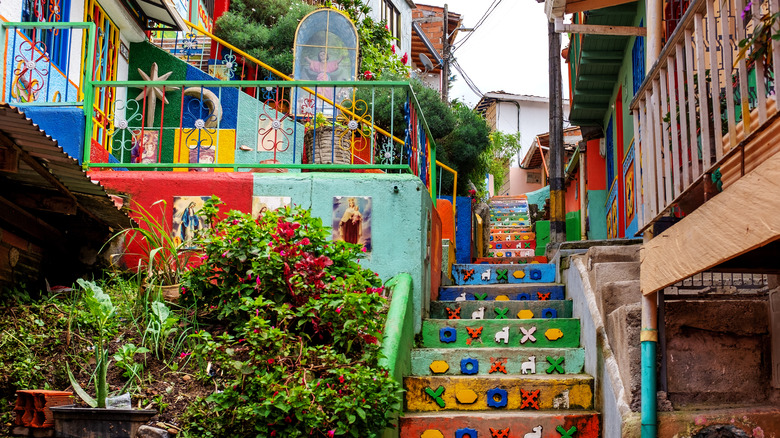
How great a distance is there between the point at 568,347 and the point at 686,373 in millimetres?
2000

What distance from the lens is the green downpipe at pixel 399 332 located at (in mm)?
4906

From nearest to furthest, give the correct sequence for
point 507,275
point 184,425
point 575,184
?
point 184,425 → point 507,275 → point 575,184

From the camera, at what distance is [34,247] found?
603 cm

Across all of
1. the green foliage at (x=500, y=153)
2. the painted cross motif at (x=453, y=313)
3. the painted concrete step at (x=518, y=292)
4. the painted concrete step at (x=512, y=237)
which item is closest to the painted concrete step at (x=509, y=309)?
the painted cross motif at (x=453, y=313)

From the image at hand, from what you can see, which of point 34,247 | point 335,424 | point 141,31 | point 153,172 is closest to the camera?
point 335,424

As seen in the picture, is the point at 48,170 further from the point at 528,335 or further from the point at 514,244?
the point at 514,244

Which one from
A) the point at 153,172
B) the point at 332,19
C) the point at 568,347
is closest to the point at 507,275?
the point at 568,347

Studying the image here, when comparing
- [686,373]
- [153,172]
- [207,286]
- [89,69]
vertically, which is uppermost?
[89,69]

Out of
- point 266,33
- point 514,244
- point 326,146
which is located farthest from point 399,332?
point 514,244

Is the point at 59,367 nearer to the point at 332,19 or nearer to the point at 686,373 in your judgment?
the point at 686,373

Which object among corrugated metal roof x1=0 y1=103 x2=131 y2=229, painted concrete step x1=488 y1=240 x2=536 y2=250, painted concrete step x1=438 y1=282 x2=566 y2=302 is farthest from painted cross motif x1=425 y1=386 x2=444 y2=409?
painted concrete step x1=488 y1=240 x2=536 y2=250

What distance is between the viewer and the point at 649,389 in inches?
158

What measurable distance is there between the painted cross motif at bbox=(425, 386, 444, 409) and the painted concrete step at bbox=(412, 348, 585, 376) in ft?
1.16

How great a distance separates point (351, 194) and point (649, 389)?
10.4 ft
